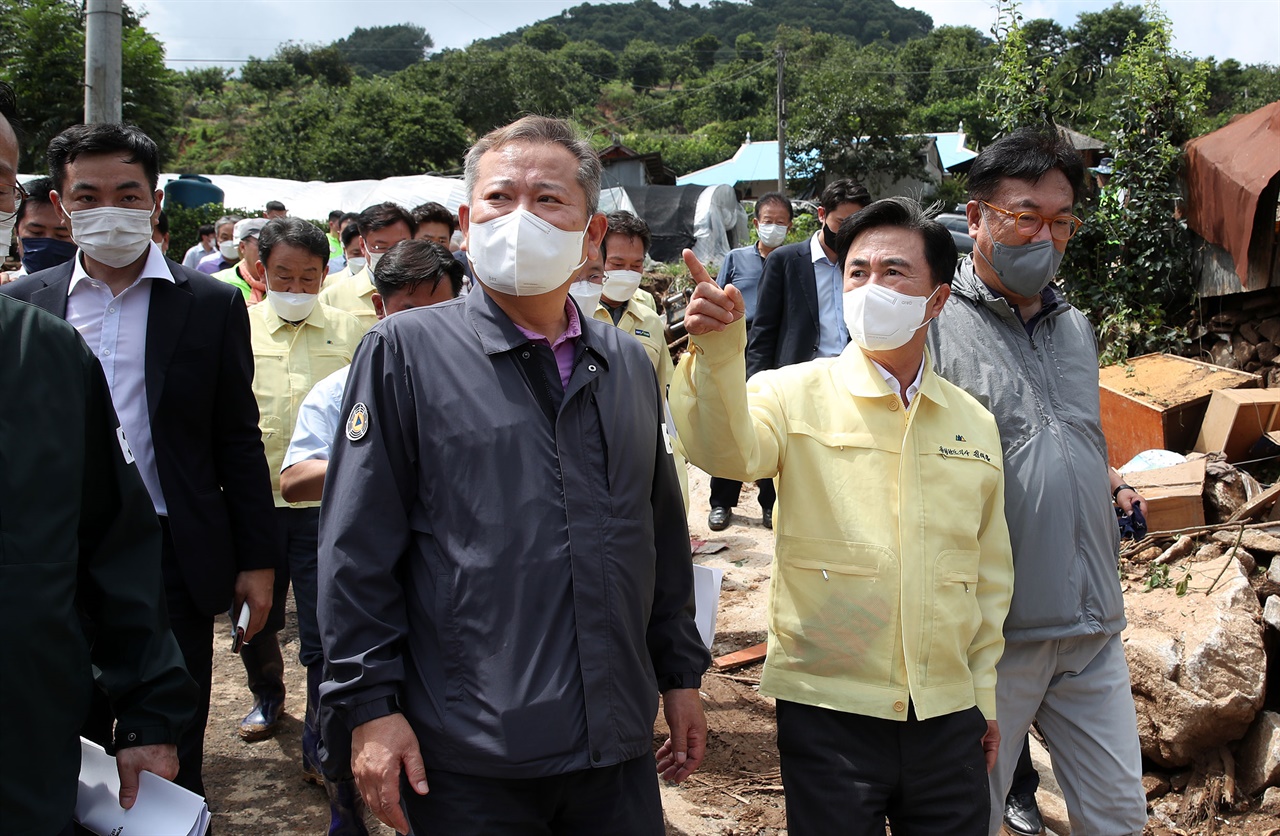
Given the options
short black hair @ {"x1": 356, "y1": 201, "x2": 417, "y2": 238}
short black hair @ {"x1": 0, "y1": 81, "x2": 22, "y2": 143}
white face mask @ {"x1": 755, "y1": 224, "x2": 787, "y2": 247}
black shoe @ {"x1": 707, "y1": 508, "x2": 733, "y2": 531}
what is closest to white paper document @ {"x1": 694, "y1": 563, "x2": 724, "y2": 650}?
short black hair @ {"x1": 0, "y1": 81, "x2": 22, "y2": 143}

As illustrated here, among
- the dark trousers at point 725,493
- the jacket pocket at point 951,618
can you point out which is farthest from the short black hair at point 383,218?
the jacket pocket at point 951,618

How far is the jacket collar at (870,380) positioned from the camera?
249 centimetres

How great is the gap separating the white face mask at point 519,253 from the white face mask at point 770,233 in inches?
195

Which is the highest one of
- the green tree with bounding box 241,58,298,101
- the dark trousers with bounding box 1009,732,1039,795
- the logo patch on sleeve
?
the green tree with bounding box 241,58,298,101

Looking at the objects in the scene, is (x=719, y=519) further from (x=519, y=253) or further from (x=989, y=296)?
(x=519, y=253)

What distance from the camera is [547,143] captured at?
6.80 feet

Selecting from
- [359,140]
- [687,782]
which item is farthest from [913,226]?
[359,140]

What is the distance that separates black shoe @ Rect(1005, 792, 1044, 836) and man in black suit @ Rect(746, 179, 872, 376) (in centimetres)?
251

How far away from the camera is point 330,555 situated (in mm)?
1770

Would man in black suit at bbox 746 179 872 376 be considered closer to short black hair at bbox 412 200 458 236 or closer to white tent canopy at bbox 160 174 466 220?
short black hair at bbox 412 200 458 236

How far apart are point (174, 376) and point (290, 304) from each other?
1396 millimetres

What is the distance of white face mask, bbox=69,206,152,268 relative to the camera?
2.76m

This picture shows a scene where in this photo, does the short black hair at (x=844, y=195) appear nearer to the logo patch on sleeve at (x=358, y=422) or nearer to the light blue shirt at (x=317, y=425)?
the light blue shirt at (x=317, y=425)

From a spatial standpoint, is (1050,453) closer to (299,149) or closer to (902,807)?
(902,807)
